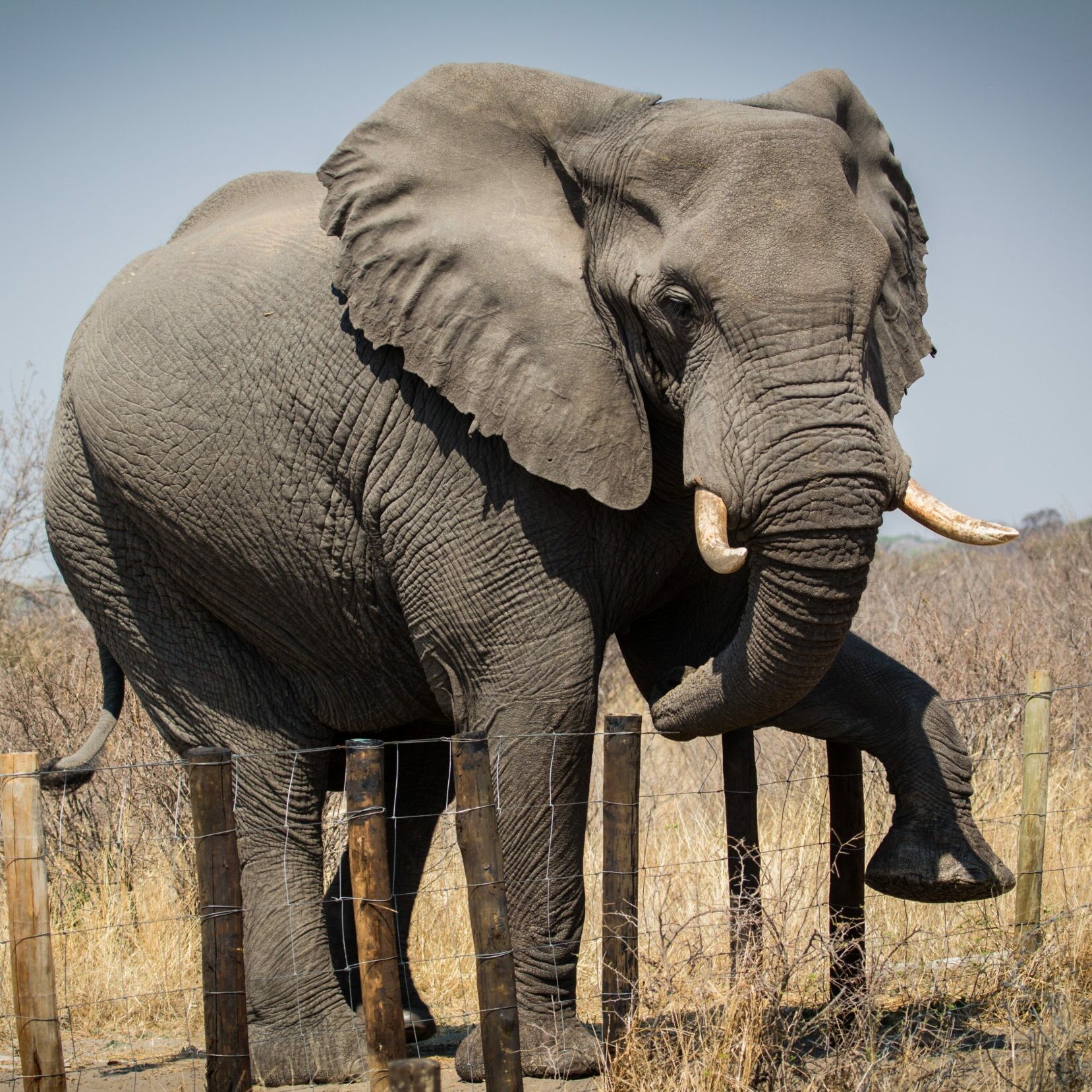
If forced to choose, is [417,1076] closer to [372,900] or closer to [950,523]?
[372,900]

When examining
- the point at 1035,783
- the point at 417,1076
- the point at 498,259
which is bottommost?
the point at 417,1076

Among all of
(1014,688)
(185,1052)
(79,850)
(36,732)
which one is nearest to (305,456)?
(185,1052)

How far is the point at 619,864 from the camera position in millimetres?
4406

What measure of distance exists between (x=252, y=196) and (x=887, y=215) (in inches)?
106

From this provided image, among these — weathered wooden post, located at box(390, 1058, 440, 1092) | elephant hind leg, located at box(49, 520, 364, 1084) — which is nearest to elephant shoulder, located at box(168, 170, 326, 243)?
elephant hind leg, located at box(49, 520, 364, 1084)

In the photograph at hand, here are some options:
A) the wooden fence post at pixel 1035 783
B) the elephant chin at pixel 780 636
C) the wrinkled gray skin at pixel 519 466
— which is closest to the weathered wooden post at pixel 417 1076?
the wrinkled gray skin at pixel 519 466

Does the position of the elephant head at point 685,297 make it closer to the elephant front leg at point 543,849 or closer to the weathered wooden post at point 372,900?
the elephant front leg at point 543,849

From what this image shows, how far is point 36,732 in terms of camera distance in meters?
8.48

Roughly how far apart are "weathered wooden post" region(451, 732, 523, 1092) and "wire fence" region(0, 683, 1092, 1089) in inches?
8.2

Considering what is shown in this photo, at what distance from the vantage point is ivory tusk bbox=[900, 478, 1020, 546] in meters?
4.27

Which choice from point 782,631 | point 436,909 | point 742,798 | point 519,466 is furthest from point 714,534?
point 436,909

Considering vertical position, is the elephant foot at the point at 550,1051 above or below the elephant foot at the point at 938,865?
below

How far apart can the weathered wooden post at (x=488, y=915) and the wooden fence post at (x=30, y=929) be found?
3.64 feet

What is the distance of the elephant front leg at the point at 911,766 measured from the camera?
507 cm
